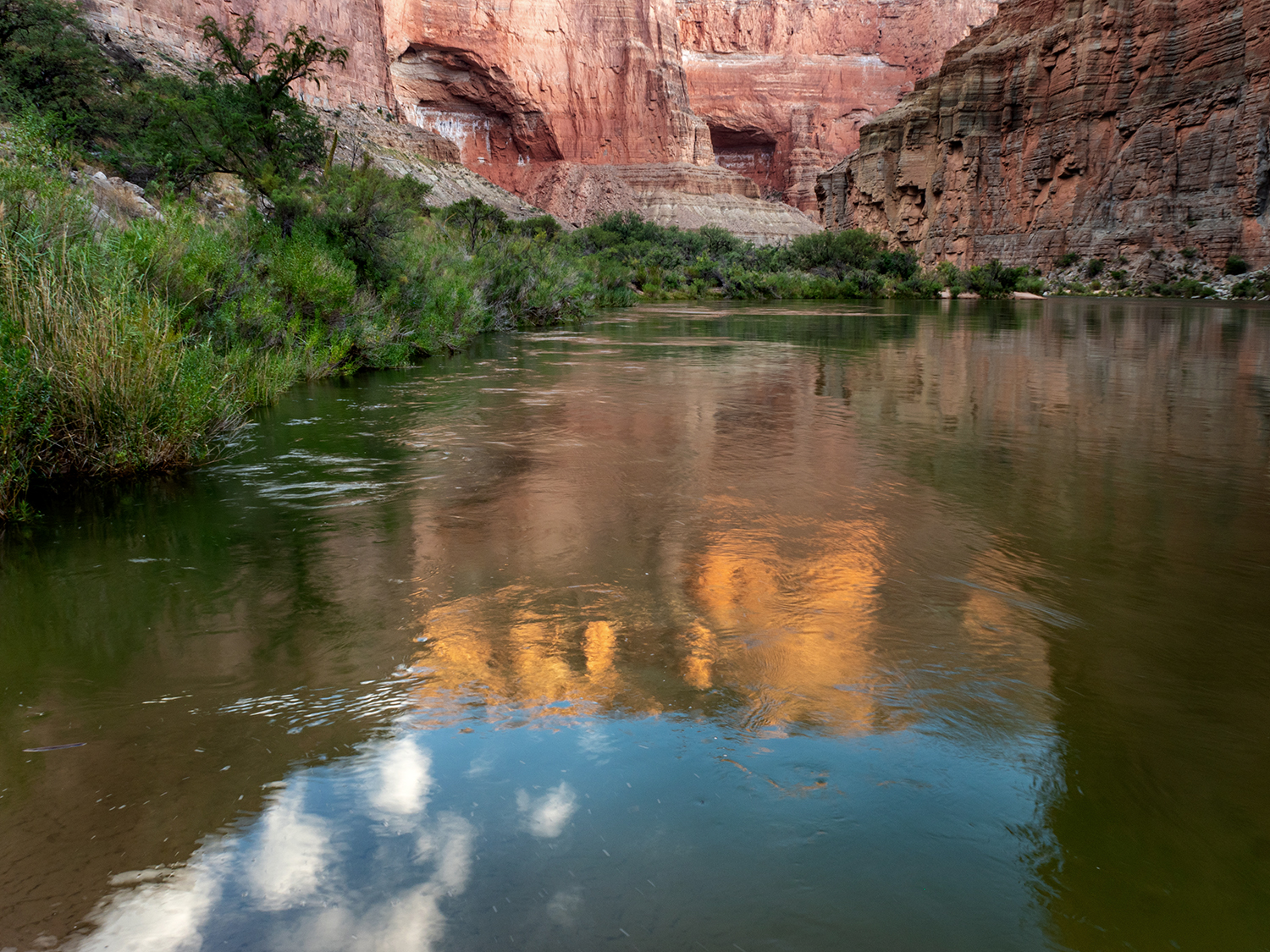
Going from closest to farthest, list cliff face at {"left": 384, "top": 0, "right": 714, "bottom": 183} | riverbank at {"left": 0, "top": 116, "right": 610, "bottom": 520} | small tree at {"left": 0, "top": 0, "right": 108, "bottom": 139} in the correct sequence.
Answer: riverbank at {"left": 0, "top": 116, "right": 610, "bottom": 520}, small tree at {"left": 0, "top": 0, "right": 108, "bottom": 139}, cliff face at {"left": 384, "top": 0, "right": 714, "bottom": 183}

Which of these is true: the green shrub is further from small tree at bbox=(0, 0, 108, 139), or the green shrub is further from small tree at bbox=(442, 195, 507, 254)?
small tree at bbox=(0, 0, 108, 139)

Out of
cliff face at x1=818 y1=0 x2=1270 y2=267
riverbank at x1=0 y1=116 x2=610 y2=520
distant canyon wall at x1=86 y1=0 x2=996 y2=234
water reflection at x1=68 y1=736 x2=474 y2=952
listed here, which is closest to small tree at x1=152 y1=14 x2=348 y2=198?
riverbank at x1=0 y1=116 x2=610 y2=520

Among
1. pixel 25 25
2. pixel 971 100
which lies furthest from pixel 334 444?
pixel 971 100

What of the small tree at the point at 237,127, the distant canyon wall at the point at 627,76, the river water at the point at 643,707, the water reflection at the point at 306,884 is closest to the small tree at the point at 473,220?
the small tree at the point at 237,127

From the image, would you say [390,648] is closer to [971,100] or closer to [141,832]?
[141,832]

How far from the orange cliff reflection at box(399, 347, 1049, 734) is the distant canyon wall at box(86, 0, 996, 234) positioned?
201 ft

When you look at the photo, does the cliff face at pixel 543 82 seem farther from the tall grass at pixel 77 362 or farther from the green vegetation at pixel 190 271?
the tall grass at pixel 77 362

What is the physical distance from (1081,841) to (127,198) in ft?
45.0

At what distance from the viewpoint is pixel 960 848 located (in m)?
2.12

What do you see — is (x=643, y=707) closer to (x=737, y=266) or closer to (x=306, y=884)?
(x=306, y=884)

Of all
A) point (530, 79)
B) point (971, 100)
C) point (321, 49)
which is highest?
point (530, 79)

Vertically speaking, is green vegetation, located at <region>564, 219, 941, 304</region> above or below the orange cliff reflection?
above

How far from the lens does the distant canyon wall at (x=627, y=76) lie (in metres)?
74.6

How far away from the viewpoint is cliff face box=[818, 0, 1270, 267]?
4141 cm
